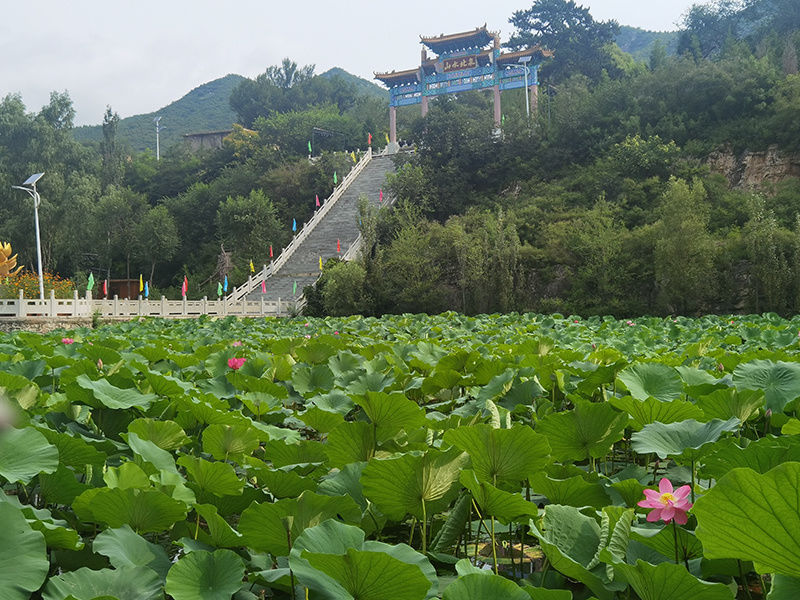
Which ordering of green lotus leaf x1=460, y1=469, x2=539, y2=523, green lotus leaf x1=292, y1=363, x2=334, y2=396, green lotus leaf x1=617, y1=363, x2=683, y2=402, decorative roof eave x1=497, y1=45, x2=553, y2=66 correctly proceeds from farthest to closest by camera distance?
decorative roof eave x1=497, y1=45, x2=553, y2=66
green lotus leaf x1=292, y1=363, x2=334, y2=396
green lotus leaf x1=617, y1=363, x2=683, y2=402
green lotus leaf x1=460, y1=469, x2=539, y2=523

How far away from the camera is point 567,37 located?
43.5 m

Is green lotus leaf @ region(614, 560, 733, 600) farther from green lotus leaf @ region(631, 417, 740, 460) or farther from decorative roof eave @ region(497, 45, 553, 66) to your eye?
decorative roof eave @ region(497, 45, 553, 66)

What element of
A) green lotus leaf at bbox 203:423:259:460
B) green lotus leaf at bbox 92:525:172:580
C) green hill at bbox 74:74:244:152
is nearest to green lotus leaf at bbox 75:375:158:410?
green lotus leaf at bbox 203:423:259:460

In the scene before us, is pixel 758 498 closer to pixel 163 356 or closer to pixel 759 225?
pixel 163 356

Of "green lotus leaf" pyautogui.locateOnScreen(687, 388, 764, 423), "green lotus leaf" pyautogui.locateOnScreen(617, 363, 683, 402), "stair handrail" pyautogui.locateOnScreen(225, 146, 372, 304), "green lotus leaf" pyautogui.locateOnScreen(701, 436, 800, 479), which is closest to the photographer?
"green lotus leaf" pyautogui.locateOnScreen(701, 436, 800, 479)

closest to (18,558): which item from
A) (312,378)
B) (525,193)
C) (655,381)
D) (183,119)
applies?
(655,381)

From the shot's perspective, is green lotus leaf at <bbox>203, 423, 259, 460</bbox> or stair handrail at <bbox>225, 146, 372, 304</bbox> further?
stair handrail at <bbox>225, 146, 372, 304</bbox>

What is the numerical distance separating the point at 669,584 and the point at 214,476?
91 centimetres

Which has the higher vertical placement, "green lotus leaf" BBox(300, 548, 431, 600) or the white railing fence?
"green lotus leaf" BBox(300, 548, 431, 600)

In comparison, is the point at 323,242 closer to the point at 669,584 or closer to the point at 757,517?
the point at 669,584

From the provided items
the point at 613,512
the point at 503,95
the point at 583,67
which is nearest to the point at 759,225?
the point at 613,512

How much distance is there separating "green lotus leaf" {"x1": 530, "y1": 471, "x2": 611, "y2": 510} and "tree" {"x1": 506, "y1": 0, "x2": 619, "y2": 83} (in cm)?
4421

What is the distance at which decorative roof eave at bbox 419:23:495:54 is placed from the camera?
38406 millimetres

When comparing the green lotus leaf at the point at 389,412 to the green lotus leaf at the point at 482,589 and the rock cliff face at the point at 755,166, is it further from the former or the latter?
the rock cliff face at the point at 755,166
